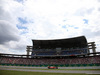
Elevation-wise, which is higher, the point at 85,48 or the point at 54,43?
the point at 54,43

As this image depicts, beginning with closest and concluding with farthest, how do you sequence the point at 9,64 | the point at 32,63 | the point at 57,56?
the point at 9,64 < the point at 32,63 < the point at 57,56

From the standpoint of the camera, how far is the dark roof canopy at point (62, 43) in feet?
204

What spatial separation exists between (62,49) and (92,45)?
22.8 metres

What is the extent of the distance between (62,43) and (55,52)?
9116 mm

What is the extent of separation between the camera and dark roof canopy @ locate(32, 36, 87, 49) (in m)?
62.3

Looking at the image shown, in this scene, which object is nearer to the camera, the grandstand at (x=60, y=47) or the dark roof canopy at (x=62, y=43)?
the dark roof canopy at (x=62, y=43)

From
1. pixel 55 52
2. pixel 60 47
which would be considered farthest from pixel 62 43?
pixel 55 52

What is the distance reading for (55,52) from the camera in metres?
68.4

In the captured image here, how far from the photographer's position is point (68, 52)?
6506cm

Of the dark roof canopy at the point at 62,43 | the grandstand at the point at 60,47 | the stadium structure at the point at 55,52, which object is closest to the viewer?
the stadium structure at the point at 55,52

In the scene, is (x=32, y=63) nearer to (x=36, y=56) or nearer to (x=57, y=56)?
(x=36, y=56)

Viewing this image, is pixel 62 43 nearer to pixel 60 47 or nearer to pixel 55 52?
pixel 60 47

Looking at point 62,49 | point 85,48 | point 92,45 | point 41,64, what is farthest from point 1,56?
point 92,45

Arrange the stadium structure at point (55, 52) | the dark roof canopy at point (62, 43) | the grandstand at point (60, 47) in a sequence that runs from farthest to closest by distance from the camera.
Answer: the grandstand at point (60, 47), the dark roof canopy at point (62, 43), the stadium structure at point (55, 52)
